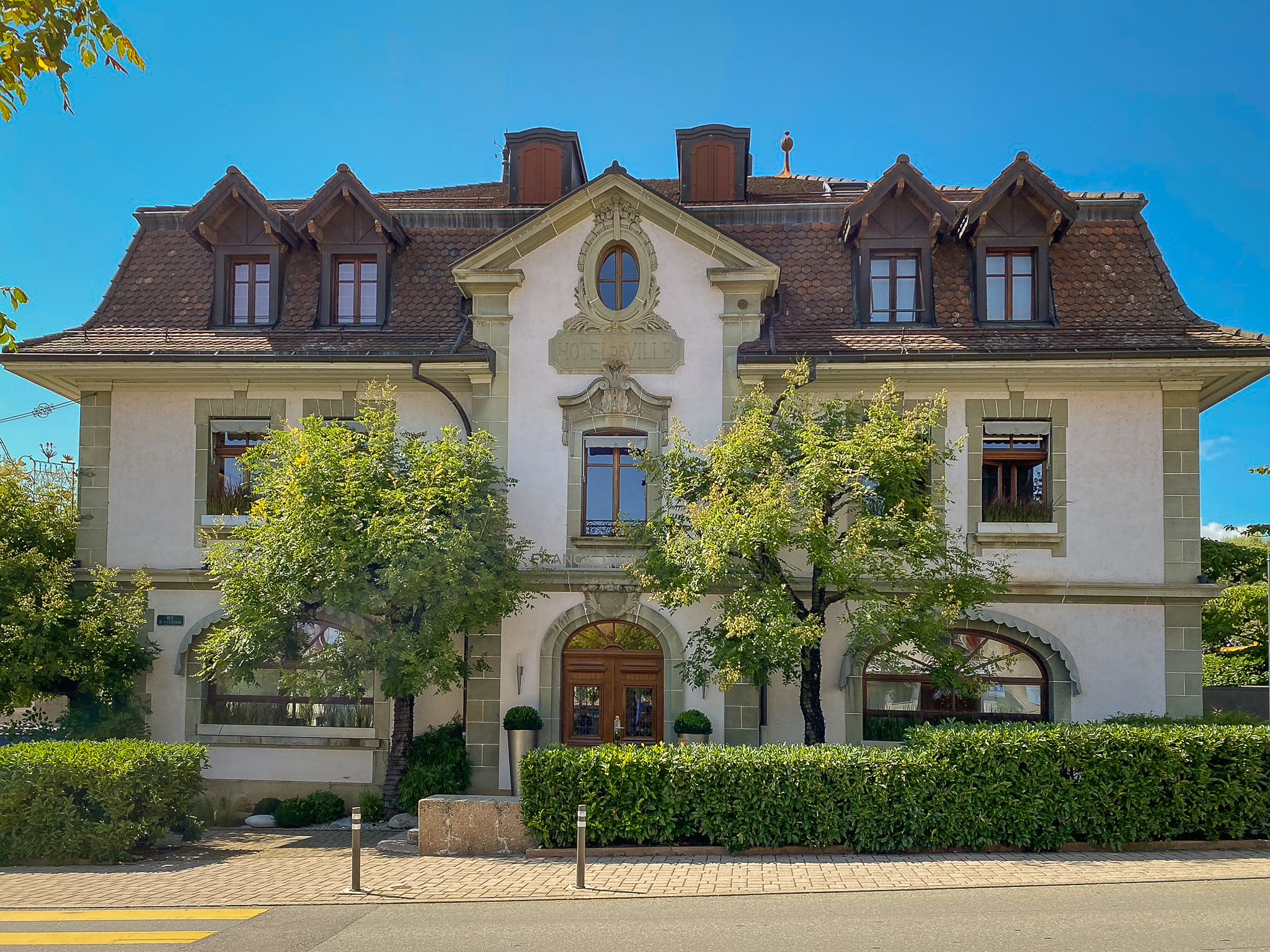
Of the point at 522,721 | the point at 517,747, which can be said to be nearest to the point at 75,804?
the point at 517,747

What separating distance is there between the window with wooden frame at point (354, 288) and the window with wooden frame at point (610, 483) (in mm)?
5020

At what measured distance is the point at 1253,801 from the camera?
12852 millimetres

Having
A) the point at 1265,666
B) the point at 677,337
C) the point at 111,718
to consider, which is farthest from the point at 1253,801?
the point at 1265,666

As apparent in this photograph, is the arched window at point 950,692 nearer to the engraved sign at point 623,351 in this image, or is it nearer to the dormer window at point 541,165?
the engraved sign at point 623,351

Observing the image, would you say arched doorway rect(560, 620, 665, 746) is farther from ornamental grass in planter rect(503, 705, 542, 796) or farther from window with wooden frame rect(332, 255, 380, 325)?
window with wooden frame rect(332, 255, 380, 325)

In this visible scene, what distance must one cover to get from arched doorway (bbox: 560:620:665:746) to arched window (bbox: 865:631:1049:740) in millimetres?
3614

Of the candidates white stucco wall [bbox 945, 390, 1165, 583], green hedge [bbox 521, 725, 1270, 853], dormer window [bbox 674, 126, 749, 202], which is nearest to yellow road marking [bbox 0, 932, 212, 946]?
green hedge [bbox 521, 725, 1270, 853]

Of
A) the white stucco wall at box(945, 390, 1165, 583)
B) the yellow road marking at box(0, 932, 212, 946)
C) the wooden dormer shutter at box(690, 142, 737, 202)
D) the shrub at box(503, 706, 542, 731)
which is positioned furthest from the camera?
the wooden dormer shutter at box(690, 142, 737, 202)

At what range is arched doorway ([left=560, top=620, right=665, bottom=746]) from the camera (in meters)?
17.3

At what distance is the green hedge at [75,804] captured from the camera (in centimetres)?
1324

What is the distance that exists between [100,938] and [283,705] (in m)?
8.61

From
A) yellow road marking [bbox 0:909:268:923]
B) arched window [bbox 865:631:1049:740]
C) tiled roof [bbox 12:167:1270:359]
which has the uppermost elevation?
tiled roof [bbox 12:167:1270:359]

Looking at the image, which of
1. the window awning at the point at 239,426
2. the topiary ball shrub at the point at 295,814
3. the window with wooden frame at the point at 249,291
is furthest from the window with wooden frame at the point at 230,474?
the topiary ball shrub at the point at 295,814

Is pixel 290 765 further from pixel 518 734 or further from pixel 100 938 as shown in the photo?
pixel 100 938
